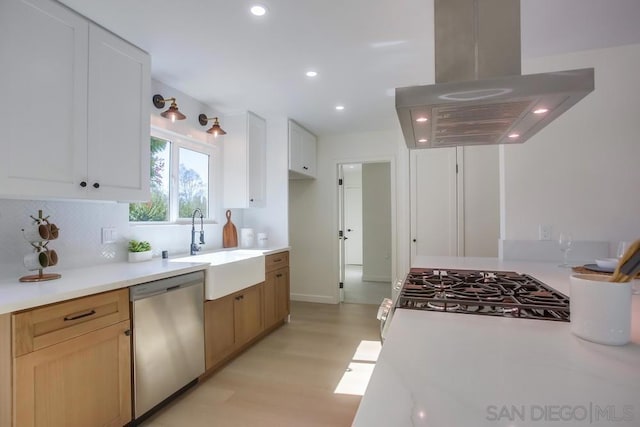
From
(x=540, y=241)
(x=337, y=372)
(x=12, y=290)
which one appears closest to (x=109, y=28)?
(x=12, y=290)

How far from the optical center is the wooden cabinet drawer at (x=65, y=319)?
1.30 metres

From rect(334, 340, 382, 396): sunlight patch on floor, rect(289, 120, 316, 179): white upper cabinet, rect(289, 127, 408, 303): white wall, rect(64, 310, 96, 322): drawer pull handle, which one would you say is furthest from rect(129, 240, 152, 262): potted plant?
rect(289, 127, 408, 303): white wall

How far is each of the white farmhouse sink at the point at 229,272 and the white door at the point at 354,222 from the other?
5.15 meters

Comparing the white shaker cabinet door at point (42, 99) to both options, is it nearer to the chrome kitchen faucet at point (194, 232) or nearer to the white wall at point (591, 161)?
the chrome kitchen faucet at point (194, 232)

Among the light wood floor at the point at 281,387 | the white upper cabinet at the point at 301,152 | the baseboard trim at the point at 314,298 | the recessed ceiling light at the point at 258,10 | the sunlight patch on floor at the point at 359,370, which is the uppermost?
the recessed ceiling light at the point at 258,10

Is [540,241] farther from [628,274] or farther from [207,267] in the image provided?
[207,267]

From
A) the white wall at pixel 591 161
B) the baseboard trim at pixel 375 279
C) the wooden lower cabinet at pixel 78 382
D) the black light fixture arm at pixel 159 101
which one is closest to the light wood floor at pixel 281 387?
the wooden lower cabinet at pixel 78 382

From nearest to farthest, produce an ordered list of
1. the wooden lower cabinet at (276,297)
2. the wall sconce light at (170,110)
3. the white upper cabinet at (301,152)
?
the wall sconce light at (170,110)
the wooden lower cabinet at (276,297)
the white upper cabinet at (301,152)

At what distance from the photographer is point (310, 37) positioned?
2.04 meters

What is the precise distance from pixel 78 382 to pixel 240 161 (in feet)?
8.06

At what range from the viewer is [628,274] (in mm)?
743

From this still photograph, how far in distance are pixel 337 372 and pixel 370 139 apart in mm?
3092

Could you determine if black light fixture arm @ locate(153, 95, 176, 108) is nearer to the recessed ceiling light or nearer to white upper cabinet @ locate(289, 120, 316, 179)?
the recessed ceiling light

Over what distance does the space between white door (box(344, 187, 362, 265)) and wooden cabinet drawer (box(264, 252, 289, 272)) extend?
4.55 meters
